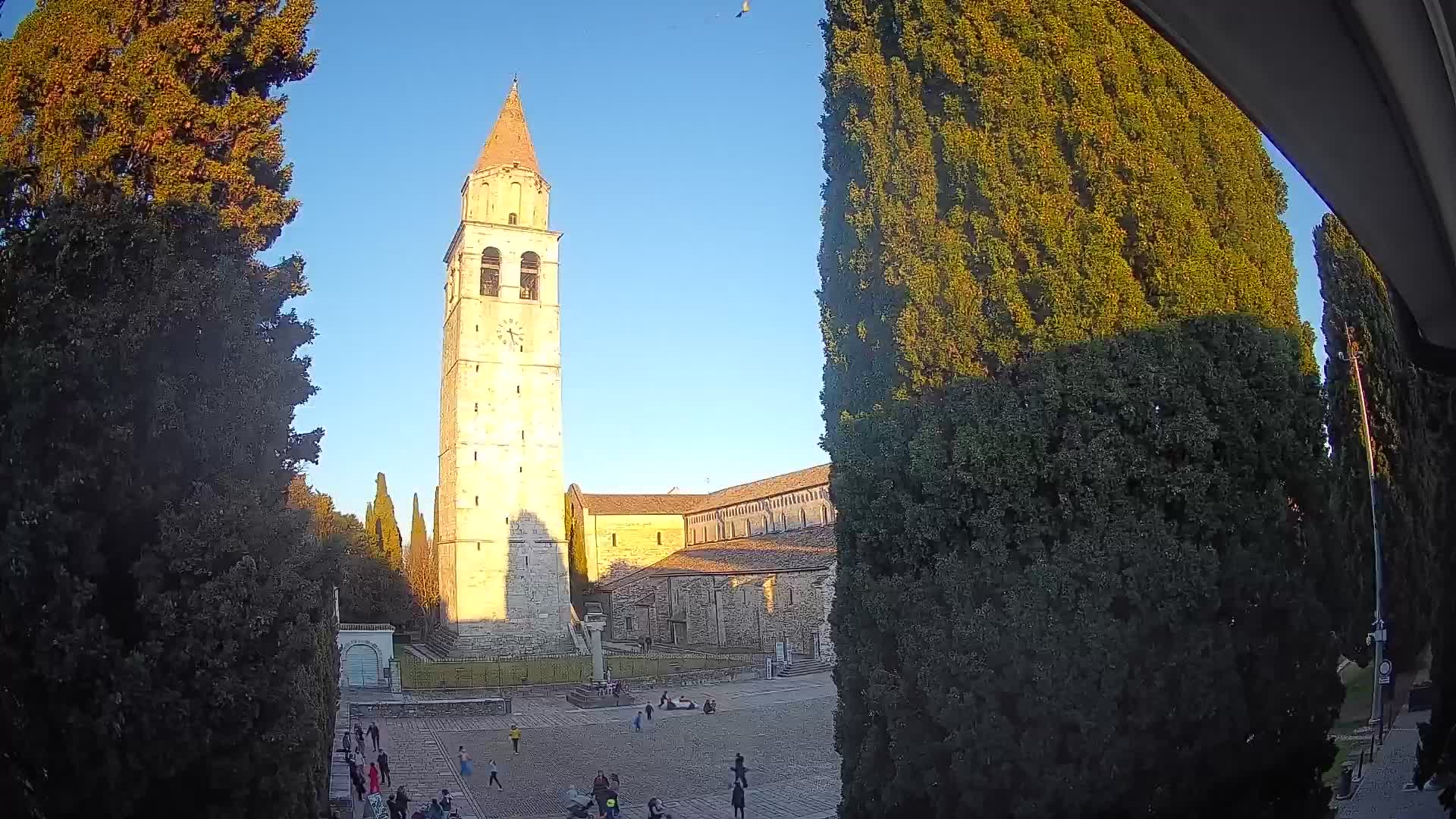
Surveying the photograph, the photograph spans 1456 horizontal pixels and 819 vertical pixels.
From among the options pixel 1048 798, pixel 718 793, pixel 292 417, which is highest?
pixel 292 417

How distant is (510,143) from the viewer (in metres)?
41.6

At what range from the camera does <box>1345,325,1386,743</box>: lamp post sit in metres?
15.2

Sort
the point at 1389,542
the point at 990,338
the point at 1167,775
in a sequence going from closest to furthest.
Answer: the point at 1167,775 < the point at 990,338 < the point at 1389,542

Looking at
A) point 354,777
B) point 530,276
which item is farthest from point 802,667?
point 354,777

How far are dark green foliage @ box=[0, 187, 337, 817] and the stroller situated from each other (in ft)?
27.8

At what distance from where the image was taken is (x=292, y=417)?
7582 millimetres

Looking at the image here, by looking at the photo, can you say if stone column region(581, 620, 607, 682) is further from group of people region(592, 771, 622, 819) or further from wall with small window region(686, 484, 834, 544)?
group of people region(592, 771, 622, 819)

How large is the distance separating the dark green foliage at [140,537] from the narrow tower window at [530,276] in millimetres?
34221

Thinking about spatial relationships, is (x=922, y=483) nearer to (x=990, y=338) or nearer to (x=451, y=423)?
(x=990, y=338)

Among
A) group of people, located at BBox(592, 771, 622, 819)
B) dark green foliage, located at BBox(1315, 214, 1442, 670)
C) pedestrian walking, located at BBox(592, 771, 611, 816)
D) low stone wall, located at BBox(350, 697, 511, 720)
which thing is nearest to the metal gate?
low stone wall, located at BBox(350, 697, 511, 720)

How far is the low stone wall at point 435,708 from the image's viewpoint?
84.1 feet

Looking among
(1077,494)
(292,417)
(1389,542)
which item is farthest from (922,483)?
(1389,542)

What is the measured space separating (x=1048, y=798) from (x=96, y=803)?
605 cm

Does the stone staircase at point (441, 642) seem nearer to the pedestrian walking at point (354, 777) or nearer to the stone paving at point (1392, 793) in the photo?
the pedestrian walking at point (354, 777)
